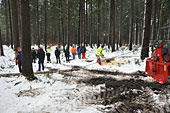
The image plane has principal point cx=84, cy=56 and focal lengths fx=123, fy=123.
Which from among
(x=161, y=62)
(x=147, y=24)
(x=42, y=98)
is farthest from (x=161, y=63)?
(x=147, y=24)

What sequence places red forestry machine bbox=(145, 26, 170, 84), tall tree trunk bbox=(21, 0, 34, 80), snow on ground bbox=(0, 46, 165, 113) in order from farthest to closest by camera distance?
tall tree trunk bbox=(21, 0, 34, 80), red forestry machine bbox=(145, 26, 170, 84), snow on ground bbox=(0, 46, 165, 113)

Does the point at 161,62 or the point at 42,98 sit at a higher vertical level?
the point at 161,62

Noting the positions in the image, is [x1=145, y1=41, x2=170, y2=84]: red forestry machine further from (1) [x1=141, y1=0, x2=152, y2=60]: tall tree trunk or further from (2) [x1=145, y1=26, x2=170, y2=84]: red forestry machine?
(1) [x1=141, y1=0, x2=152, y2=60]: tall tree trunk

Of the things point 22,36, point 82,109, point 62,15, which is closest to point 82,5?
point 62,15

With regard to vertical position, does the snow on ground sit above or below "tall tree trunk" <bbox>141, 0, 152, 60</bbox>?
below

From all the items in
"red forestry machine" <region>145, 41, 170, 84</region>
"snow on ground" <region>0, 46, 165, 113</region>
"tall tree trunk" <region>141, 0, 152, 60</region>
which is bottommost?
"snow on ground" <region>0, 46, 165, 113</region>

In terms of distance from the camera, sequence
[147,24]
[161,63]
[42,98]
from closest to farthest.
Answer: [42,98] < [161,63] < [147,24]

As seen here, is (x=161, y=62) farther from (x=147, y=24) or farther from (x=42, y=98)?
(x=147, y=24)

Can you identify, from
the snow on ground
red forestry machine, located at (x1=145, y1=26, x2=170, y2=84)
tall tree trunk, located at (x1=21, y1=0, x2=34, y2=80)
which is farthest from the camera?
tall tree trunk, located at (x1=21, y1=0, x2=34, y2=80)

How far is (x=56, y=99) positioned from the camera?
13.8ft

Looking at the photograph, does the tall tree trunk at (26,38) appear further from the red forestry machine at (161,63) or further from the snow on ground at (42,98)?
the red forestry machine at (161,63)

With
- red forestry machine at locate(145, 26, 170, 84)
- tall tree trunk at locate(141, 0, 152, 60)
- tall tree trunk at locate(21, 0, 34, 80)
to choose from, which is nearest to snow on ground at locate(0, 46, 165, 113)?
tall tree trunk at locate(21, 0, 34, 80)

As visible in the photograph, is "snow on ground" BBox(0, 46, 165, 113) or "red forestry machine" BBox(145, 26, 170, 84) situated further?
"red forestry machine" BBox(145, 26, 170, 84)

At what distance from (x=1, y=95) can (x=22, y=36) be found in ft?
9.52
